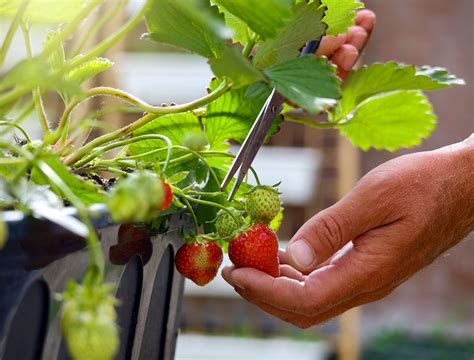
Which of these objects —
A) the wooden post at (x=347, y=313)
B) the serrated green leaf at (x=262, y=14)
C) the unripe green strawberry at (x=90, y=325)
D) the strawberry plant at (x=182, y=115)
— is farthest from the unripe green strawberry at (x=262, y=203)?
the wooden post at (x=347, y=313)

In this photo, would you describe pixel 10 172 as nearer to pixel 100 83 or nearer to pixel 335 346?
pixel 100 83

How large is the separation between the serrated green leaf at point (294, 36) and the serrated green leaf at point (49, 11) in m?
0.09

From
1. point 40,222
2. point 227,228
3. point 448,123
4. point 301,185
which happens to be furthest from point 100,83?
point 40,222

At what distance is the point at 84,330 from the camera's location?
0.26 m

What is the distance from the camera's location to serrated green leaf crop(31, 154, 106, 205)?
34 cm

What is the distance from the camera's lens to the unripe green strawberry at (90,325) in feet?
0.86

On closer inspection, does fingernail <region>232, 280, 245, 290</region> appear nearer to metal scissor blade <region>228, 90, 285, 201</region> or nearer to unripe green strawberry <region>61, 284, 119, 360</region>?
metal scissor blade <region>228, 90, 285, 201</region>

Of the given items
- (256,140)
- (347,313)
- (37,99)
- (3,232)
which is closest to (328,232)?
(256,140)

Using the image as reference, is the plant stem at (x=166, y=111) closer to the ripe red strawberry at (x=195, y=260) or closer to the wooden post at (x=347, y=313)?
the ripe red strawberry at (x=195, y=260)

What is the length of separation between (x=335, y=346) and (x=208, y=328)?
51 centimetres

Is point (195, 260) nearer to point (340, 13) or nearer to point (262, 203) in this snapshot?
point (262, 203)

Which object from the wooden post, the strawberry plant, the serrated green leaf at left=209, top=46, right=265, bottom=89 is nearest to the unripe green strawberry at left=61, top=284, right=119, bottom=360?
the strawberry plant

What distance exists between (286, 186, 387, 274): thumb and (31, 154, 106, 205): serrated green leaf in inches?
8.6

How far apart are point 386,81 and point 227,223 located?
15cm
